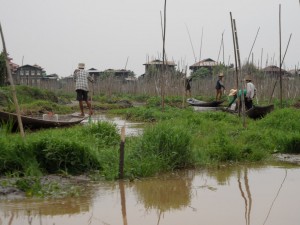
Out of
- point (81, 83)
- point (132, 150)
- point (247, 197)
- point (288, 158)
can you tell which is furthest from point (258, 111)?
point (247, 197)

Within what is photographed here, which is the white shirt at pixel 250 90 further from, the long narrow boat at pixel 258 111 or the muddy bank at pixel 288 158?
the muddy bank at pixel 288 158

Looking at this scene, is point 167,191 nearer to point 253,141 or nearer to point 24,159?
point 24,159

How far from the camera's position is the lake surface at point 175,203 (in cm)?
304

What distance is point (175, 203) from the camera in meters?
3.54

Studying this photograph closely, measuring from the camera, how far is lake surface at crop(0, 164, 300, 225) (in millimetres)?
3045

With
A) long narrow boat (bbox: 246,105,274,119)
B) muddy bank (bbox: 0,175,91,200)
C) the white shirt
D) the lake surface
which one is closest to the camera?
the lake surface

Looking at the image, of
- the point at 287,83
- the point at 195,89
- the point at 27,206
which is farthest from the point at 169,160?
the point at 195,89

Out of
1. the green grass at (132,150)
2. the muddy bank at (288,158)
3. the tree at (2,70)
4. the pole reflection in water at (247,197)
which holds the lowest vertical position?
the pole reflection in water at (247,197)

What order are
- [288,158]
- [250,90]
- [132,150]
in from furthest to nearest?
[250,90]
[288,158]
[132,150]

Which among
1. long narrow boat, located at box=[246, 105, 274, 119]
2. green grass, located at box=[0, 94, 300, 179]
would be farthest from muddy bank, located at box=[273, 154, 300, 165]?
long narrow boat, located at box=[246, 105, 274, 119]

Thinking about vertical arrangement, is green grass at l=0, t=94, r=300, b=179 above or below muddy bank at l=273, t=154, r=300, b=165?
above

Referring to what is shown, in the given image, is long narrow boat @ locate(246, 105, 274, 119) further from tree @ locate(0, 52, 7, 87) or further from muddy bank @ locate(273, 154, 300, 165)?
tree @ locate(0, 52, 7, 87)

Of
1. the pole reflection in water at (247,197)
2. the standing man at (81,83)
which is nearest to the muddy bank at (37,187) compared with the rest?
the pole reflection in water at (247,197)

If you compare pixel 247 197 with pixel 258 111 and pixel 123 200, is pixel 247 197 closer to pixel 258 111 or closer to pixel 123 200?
pixel 123 200
